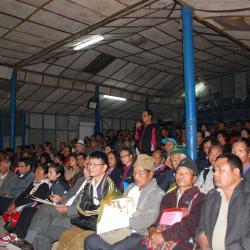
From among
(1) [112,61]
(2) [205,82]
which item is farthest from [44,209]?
(2) [205,82]

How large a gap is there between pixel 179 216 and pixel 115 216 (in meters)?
0.62

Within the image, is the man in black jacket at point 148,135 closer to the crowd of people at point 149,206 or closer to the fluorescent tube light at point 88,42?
the crowd of people at point 149,206

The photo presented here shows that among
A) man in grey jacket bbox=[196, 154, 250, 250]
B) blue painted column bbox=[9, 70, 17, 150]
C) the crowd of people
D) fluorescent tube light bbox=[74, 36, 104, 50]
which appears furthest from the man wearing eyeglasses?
blue painted column bbox=[9, 70, 17, 150]

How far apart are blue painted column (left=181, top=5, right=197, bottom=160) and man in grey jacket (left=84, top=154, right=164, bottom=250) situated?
2.36 m

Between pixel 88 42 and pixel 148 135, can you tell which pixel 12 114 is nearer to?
pixel 88 42

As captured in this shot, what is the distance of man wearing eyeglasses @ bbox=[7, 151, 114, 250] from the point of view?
3.50 meters

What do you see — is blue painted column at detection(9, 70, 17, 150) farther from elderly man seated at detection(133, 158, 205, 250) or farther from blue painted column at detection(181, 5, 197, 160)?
elderly man seated at detection(133, 158, 205, 250)

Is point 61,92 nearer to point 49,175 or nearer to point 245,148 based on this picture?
point 49,175

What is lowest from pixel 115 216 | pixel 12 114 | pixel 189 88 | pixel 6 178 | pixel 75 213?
pixel 75 213

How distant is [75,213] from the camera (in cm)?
388

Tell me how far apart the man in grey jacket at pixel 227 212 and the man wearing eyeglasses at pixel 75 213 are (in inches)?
43.3

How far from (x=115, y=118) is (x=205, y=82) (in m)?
4.95

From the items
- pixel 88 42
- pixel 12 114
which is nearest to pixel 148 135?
pixel 88 42

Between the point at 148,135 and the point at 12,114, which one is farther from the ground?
the point at 12,114
